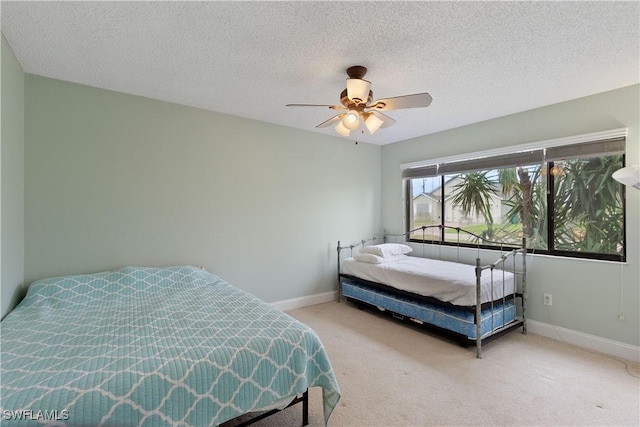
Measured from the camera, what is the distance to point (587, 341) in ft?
9.19

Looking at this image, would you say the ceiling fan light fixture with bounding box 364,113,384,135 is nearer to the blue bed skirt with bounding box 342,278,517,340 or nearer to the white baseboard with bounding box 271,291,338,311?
the blue bed skirt with bounding box 342,278,517,340

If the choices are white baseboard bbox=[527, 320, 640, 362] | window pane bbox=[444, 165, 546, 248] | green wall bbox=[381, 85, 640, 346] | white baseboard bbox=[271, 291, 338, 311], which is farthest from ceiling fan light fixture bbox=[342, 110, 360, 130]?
white baseboard bbox=[527, 320, 640, 362]

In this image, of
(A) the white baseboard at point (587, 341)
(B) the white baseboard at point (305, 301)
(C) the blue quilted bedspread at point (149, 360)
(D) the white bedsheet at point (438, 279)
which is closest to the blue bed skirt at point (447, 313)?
(D) the white bedsheet at point (438, 279)

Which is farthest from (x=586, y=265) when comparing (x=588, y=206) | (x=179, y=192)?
(x=179, y=192)

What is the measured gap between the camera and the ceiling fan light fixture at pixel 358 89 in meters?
2.07

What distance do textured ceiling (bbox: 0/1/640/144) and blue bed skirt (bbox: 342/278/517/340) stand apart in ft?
6.87

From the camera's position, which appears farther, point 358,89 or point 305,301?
point 305,301

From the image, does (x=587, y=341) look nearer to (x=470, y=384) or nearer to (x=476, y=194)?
(x=470, y=384)

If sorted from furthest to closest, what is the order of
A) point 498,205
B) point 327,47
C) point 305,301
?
point 305,301
point 498,205
point 327,47

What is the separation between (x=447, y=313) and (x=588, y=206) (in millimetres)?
1773

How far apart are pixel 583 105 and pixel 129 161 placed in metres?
4.43

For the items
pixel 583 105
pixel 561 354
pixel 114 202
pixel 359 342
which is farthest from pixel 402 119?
pixel 114 202

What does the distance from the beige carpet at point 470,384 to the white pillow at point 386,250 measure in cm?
105

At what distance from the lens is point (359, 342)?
9.57 ft
